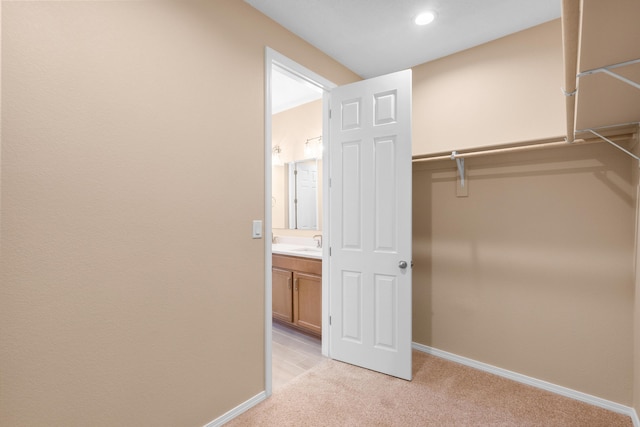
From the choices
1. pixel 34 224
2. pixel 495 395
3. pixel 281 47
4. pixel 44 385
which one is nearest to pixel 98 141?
pixel 34 224

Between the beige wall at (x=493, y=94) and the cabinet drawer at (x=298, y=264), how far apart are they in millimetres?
1385

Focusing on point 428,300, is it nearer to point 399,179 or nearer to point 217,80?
point 399,179

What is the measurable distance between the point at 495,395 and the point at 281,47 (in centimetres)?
282

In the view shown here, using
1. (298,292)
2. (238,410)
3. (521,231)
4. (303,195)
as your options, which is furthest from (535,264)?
(303,195)

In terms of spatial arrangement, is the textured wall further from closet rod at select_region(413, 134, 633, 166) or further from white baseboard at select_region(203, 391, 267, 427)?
white baseboard at select_region(203, 391, 267, 427)

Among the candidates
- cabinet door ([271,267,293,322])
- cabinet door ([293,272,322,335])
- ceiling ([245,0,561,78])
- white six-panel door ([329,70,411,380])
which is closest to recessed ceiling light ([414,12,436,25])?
ceiling ([245,0,561,78])

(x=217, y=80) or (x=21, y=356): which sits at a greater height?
(x=217, y=80)

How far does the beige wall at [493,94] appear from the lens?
210cm

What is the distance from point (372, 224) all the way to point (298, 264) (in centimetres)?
97

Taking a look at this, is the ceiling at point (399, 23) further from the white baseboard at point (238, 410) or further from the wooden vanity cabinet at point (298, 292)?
the white baseboard at point (238, 410)

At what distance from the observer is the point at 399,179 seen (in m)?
2.24

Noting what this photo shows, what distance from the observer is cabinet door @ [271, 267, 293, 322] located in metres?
3.09

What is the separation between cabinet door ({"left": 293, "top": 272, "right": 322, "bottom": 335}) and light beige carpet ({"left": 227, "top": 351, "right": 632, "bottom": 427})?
0.56 m

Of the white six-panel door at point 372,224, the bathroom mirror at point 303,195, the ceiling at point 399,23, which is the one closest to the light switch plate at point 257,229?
the white six-panel door at point 372,224
